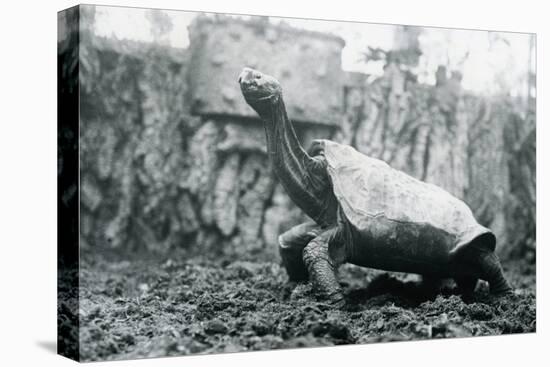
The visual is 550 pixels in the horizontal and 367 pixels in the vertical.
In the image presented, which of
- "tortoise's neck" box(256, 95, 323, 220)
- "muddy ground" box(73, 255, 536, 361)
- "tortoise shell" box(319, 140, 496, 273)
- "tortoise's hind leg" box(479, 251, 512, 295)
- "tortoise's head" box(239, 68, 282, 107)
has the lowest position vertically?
"muddy ground" box(73, 255, 536, 361)

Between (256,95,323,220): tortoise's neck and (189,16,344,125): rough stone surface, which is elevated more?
(189,16,344,125): rough stone surface

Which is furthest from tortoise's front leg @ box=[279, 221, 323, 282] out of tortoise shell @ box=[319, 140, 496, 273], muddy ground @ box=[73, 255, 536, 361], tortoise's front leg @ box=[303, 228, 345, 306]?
tortoise shell @ box=[319, 140, 496, 273]

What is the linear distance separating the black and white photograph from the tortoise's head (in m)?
0.02

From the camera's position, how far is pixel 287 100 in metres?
8.56

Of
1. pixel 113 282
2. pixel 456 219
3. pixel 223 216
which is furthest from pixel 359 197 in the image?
pixel 113 282

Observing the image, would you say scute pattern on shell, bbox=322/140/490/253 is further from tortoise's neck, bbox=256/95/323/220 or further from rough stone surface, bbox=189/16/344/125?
rough stone surface, bbox=189/16/344/125

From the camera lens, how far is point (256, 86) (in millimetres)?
7629

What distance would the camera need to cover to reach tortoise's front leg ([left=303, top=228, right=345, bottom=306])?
7.75 meters

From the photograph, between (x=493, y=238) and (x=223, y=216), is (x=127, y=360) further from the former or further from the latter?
(x=493, y=238)

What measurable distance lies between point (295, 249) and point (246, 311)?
0.89 m

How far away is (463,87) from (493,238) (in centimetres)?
153

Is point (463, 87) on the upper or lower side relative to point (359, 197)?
upper


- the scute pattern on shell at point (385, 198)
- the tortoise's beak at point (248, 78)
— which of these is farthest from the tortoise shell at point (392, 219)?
the tortoise's beak at point (248, 78)

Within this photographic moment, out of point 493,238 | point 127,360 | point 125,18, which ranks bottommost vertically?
point 127,360
